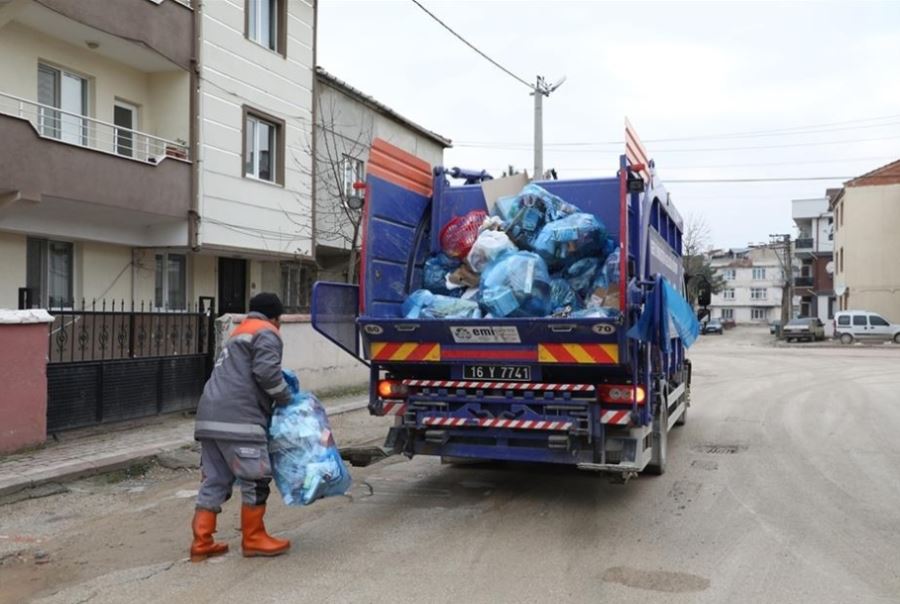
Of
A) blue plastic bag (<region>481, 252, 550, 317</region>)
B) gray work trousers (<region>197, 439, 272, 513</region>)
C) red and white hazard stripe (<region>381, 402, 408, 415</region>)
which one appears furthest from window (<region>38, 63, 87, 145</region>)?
gray work trousers (<region>197, 439, 272, 513</region>)

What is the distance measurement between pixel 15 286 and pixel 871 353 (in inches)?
1219

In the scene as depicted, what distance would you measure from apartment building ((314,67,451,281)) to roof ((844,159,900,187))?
35224 mm

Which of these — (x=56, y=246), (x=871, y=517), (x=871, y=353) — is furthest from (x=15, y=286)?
(x=871, y=353)

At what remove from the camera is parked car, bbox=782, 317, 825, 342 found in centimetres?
4472

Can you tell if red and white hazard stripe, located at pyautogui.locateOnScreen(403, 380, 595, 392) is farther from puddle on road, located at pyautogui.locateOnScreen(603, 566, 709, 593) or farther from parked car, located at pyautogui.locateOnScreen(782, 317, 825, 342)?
parked car, located at pyautogui.locateOnScreen(782, 317, 825, 342)

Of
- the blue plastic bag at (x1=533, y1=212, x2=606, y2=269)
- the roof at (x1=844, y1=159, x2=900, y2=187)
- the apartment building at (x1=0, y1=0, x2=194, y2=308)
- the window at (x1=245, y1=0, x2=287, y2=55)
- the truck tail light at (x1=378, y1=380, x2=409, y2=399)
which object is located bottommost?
the truck tail light at (x1=378, y1=380, x2=409, y2=399)

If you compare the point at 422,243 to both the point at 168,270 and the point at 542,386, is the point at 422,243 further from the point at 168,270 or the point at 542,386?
the point at 168,270

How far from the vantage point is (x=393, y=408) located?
23.0 ft

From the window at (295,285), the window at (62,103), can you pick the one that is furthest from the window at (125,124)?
the window at (295,285)

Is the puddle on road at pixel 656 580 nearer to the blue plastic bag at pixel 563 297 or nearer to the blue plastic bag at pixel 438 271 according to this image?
the blue plastic bag at pixel 563 297

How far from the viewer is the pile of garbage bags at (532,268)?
6570mm

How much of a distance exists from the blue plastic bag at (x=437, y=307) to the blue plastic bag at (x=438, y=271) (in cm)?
22

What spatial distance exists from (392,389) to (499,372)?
1.04 metres

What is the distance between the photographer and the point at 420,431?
22.1ft
